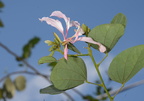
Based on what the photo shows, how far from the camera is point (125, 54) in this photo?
248mm

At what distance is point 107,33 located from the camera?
0.25m

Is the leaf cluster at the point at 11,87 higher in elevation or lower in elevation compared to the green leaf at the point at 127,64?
lower

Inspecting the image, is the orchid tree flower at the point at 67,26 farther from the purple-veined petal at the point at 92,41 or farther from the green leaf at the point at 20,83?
the green leaf at the point at 20,83

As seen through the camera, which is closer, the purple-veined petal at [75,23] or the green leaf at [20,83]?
the purple-veined petal at [75,23]

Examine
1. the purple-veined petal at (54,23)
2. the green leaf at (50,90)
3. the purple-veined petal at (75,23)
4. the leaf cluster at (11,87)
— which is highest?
the purple-veined petal at (54,23)

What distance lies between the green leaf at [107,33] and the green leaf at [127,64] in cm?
1

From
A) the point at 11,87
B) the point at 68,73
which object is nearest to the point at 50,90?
the point at 68,73

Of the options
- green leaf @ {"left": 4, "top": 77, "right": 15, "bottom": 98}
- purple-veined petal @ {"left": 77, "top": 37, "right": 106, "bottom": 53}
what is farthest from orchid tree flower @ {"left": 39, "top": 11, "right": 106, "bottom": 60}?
green leaf @ {"left": 4, "top": 77, "right": 15, "bottom": 98}

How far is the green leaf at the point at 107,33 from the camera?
0.25 m

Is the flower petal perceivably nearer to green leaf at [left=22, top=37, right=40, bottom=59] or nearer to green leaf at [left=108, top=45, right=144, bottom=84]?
green leaf at [left=108, top=45, right=144, bottom=84]

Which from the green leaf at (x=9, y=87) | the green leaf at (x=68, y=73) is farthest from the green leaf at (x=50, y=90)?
the green leaf at (x=9, y=87)

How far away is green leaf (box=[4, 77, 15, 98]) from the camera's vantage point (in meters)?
1.12

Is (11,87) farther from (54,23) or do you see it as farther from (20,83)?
(54,23)

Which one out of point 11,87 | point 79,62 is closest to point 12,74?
point 11,87
